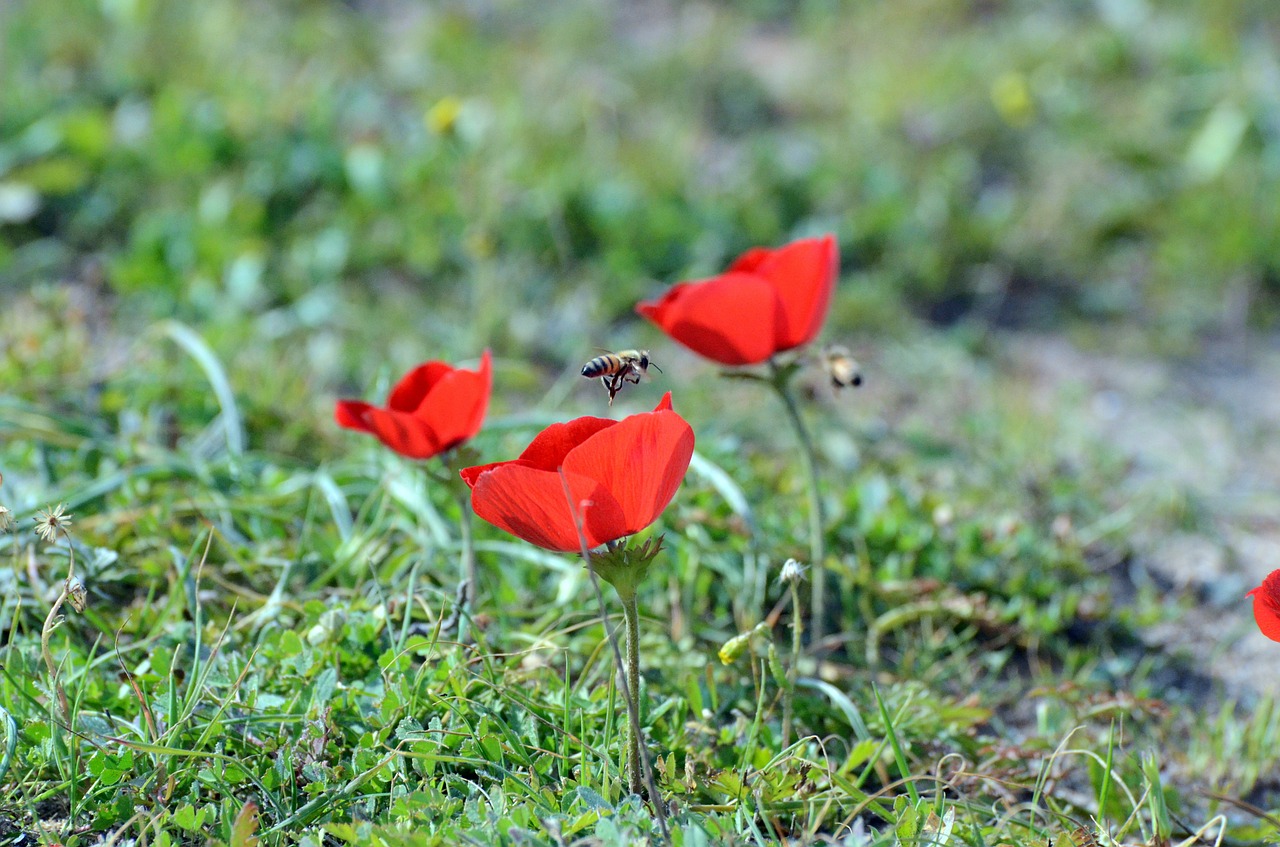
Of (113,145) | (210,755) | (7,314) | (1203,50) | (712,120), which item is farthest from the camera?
(1203,50)

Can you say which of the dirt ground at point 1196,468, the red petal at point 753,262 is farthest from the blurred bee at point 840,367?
the dirt ground at point 1196,468

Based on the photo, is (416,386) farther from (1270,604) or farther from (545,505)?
(1270,604)

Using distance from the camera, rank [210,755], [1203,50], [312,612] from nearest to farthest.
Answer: [210,755] < [312,612] < [1203,50]

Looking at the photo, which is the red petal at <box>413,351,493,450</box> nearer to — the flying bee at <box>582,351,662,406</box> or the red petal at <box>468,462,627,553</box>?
the flying bee at <box>582,351,662,406</box>

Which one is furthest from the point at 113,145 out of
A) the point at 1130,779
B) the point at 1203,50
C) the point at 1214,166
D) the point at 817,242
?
the point at 1203,50

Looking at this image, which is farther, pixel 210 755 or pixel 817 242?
pixel 817 242

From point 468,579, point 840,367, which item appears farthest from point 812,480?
point 468,579

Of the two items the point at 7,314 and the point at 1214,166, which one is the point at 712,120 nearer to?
the point at 1214,166
